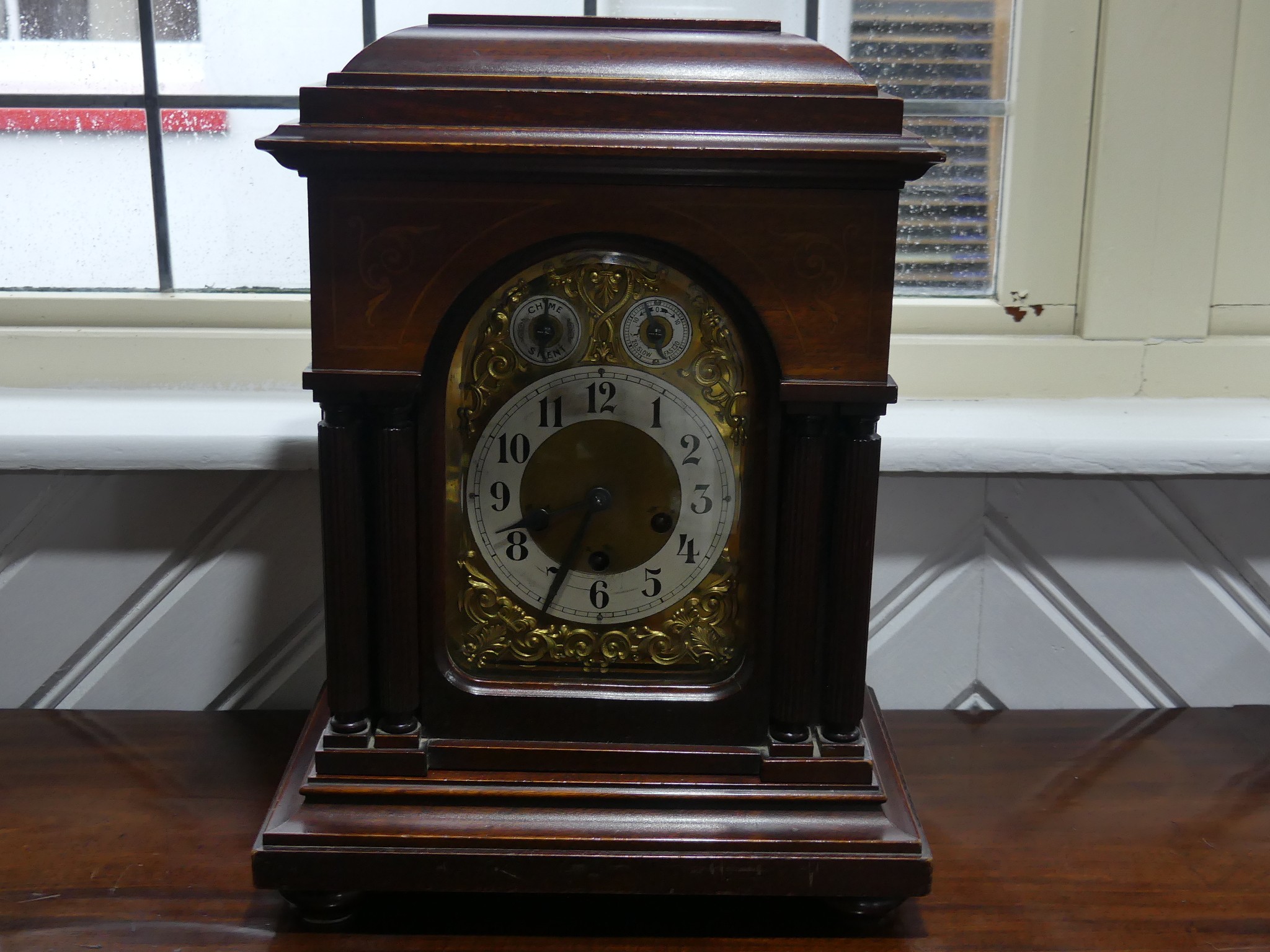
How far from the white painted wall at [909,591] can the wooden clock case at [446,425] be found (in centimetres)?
26

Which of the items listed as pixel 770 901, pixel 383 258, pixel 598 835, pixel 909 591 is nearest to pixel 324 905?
pixel 598 835

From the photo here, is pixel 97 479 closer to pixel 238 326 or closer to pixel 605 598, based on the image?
pixel 238 326

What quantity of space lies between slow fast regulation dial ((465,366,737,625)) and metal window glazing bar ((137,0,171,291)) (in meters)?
0.56

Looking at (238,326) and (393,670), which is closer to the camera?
(393,670)

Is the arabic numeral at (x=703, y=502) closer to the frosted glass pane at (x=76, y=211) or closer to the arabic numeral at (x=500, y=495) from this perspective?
the arabic numeral at (x=500, y=495)

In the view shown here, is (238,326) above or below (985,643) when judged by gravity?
above

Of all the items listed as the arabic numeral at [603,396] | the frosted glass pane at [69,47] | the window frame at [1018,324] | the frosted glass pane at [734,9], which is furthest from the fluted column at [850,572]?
the frosted glass pane at [69,47]

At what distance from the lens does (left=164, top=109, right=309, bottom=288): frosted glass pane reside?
1115mm

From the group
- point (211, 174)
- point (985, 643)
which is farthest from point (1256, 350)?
point (211, 174)

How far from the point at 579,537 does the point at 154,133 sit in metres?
0.64

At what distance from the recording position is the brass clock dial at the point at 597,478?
705 mm

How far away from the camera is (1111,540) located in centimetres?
101

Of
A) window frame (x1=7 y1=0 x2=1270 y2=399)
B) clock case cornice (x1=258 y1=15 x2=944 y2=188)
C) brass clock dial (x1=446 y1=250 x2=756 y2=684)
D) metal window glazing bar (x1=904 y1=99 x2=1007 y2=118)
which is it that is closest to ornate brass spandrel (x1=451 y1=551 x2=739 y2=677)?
brass clock dial (x1=446 y1=250 x2=756 y2=684)

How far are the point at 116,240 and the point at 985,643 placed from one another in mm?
856
